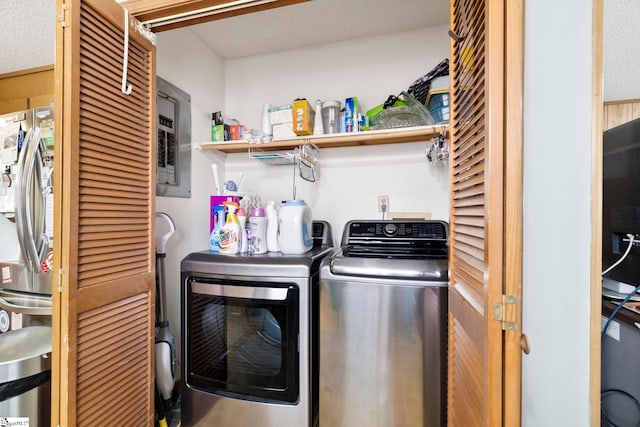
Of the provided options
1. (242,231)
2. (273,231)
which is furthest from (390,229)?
(242,231)

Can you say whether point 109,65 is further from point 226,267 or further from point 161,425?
point 161,425

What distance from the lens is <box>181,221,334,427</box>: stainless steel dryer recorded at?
1.25 metres

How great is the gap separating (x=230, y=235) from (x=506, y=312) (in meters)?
1.29

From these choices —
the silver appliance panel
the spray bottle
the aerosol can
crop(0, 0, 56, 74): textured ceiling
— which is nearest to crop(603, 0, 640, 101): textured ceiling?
the silver appliance panel

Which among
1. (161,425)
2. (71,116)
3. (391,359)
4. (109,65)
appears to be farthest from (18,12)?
(391,359)

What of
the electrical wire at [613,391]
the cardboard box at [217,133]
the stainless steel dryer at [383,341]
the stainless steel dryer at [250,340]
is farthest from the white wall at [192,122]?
the electrical wire at [613,391]

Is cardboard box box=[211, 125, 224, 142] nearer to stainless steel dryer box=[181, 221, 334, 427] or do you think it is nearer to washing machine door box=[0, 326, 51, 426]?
stainless steel dryer box=[181, 221, 334, 427]

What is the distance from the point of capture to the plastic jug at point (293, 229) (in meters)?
1.50

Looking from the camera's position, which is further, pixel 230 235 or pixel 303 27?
pixel 303 27

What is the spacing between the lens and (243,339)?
4.48 ft

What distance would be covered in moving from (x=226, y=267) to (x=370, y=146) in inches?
48.3

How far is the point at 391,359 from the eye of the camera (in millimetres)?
1165

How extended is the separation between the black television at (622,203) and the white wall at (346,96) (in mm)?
737

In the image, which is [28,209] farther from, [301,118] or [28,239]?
[301,118]
